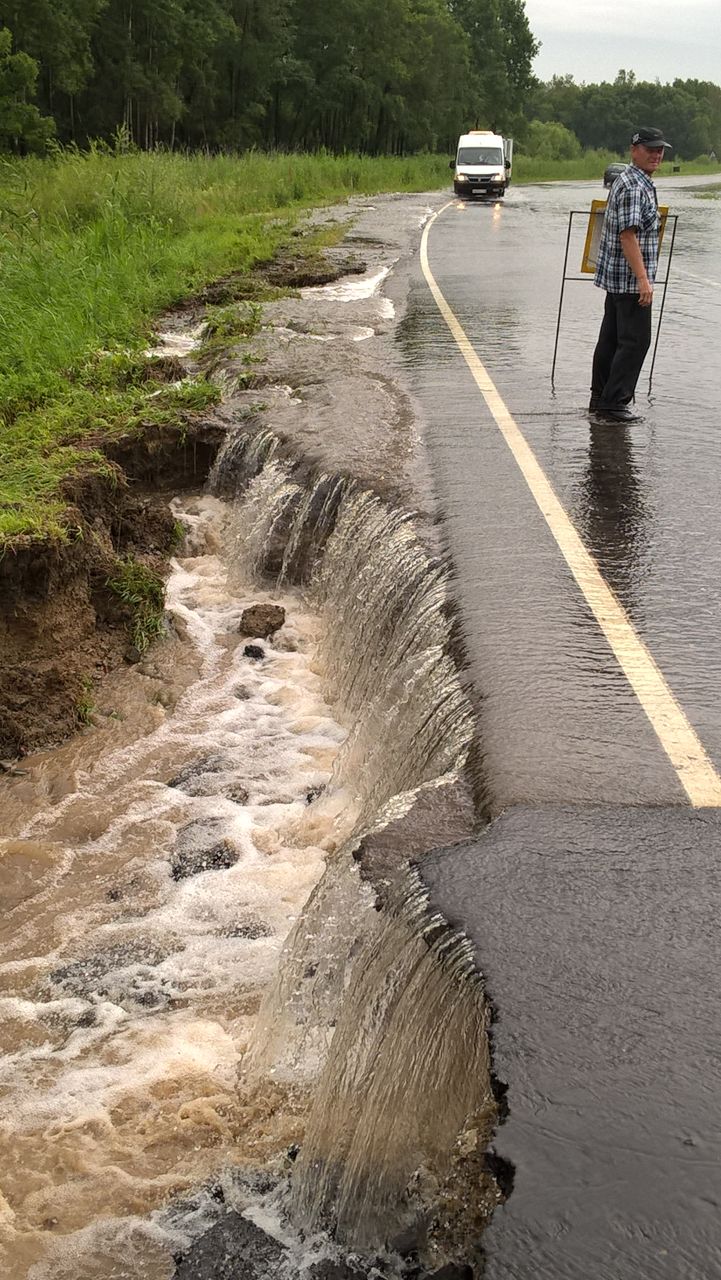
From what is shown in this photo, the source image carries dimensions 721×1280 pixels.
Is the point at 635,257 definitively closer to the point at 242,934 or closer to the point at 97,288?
the point at 242,934

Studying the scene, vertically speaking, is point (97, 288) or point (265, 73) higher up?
point (265, 73)

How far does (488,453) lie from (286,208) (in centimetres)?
2263

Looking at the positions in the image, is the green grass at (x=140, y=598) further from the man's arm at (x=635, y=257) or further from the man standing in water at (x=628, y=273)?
the man's arm at (x=635, y=257)

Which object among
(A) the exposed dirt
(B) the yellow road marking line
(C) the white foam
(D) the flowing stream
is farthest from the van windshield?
(D) the flowing stream

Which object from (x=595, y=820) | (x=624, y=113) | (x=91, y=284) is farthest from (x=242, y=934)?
(x=624, y=113)

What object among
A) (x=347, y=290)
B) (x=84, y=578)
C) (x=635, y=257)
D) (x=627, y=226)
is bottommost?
(x=84, y=578)

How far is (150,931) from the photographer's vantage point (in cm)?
454

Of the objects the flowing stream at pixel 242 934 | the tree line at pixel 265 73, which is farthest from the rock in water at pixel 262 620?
the tree line at pixel 265 73

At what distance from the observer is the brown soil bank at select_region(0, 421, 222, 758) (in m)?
6.00

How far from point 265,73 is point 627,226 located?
65.6m

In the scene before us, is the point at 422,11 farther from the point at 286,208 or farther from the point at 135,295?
the point at 135,295

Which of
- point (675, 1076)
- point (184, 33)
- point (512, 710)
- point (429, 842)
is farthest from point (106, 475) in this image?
point (184, 33)

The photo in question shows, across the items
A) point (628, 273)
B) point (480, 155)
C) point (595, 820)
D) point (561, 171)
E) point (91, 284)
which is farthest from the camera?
point (561, 171)

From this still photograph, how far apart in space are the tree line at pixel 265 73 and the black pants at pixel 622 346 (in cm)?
2384
